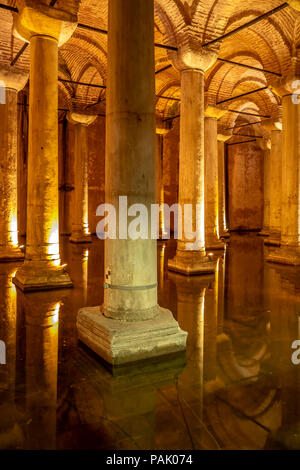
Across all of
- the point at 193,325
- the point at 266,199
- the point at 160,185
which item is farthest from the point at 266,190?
the point at 193,325

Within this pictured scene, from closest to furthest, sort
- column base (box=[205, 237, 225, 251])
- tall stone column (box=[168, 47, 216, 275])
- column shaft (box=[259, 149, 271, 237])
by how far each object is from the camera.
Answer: tall stone column (box=[168, 47, 216, 275]) → column base (box=[205, 237, 225, 251]) → column shaft (box=[259, 149, 271, 237])

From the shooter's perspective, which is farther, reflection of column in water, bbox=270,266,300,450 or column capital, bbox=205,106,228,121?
column capital, bbox=205,106,228,121

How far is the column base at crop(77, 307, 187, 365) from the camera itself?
3.67 m

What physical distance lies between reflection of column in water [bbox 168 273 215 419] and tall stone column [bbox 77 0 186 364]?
0.29 meters

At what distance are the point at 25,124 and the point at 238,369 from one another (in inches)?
684

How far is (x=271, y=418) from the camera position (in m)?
2.68

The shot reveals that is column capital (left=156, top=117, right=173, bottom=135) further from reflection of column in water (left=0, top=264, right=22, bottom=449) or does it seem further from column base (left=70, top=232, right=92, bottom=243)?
reflection of column in water (left=0, top=264, right=22, bottom=449)

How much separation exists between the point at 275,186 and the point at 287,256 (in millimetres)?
5606

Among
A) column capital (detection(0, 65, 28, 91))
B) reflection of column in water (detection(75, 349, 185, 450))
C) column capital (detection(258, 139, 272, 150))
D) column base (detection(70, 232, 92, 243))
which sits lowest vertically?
reflection of column in water (detection(75, 349, 185, 450))

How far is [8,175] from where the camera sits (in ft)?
33.8

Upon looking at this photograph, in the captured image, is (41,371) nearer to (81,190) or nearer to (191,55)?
(191,55)

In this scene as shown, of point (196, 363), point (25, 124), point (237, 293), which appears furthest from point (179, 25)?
point (25, 124)

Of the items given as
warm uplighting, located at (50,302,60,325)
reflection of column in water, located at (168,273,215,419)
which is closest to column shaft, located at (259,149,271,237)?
reflection of column in water, located at (168,273,215,419)
